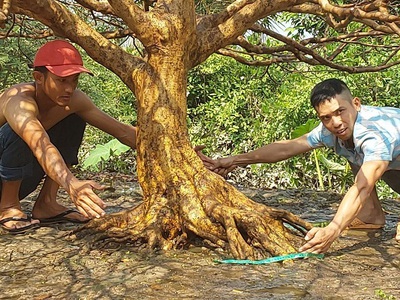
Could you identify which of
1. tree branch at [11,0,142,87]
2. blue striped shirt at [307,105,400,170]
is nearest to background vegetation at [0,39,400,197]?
blue striped shirt at [307,105,400,170]

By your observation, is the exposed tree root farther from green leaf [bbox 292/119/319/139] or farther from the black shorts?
green leaf [bbox 292/119/319/139]

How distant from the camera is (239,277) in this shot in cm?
265

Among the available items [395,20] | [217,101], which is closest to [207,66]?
[217,101]

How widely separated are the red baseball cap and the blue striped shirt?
1.51 metres

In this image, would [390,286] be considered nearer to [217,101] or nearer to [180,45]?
[180,45]

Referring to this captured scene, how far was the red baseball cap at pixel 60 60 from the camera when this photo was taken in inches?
136

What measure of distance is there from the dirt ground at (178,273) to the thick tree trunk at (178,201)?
120 mm

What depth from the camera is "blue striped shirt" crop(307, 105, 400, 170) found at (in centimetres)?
314

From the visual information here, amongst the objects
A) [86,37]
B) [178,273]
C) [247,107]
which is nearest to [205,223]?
[178,273]

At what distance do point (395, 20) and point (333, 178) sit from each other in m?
5.79

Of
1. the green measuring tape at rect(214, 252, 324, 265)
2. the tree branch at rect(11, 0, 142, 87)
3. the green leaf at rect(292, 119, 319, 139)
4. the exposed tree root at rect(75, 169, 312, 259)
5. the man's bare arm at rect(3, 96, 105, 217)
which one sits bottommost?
the green measuring tape at rect(214, 252, 324, 265)

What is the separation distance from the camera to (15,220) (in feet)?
12.0

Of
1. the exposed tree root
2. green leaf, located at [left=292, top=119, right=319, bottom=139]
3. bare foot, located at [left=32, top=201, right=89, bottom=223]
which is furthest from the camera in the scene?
green leaf, located at [left=292, top=119, right=319, bottom=139]

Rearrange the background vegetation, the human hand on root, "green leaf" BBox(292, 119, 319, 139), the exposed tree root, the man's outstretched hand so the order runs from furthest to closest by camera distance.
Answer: the background vegetation, "green leaf" BBox(292, 119, 319, 139), the exposed tree root, the human hand on root, the man's outstretched hand
